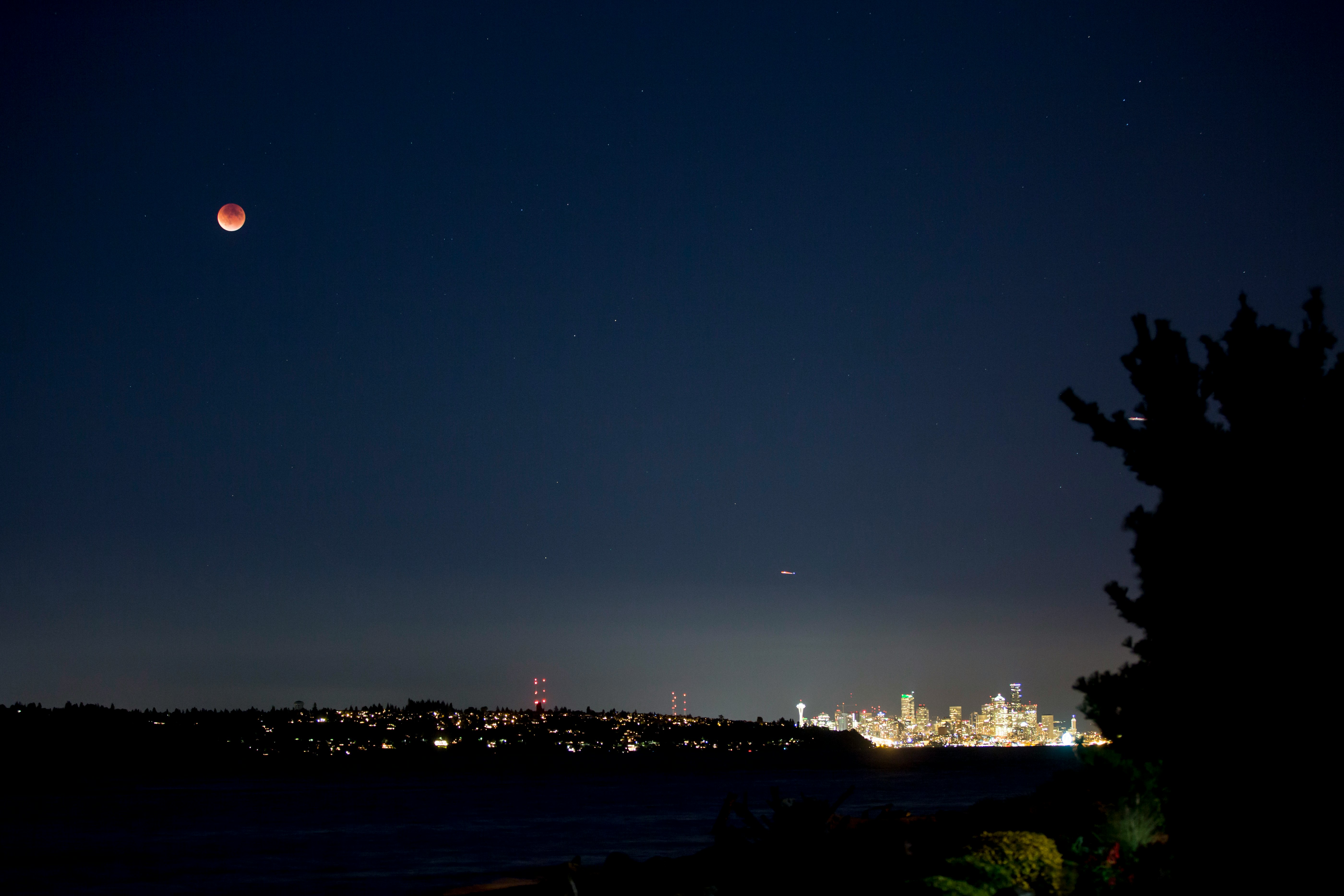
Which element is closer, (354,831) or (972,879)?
(972,879)

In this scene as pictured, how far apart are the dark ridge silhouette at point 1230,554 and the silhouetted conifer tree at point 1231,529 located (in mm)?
14

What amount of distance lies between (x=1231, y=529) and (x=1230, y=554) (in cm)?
25

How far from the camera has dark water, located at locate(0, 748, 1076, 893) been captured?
126 ft

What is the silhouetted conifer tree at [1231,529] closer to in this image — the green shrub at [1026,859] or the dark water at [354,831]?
the green shrub at [1026,859]

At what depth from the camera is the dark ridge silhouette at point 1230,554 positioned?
10234mm

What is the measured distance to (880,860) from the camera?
13.6 metres

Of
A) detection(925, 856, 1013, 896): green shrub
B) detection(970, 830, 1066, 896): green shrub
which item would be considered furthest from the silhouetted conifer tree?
detection(925, 856, 1013, 896): green shrub

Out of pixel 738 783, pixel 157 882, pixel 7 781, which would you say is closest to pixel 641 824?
pixel 157 882

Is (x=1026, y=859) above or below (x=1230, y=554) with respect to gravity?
below

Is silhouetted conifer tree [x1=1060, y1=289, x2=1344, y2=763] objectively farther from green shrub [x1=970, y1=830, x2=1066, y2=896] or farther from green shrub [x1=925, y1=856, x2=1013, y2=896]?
green shrub [x1=925, y1=856, x2=1013, y2=896]

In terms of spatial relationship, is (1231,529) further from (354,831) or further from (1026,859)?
(354,831)

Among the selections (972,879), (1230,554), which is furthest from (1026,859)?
(1230,554)

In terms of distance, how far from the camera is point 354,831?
205 feet

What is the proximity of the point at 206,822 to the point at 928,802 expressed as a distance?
163 ft
